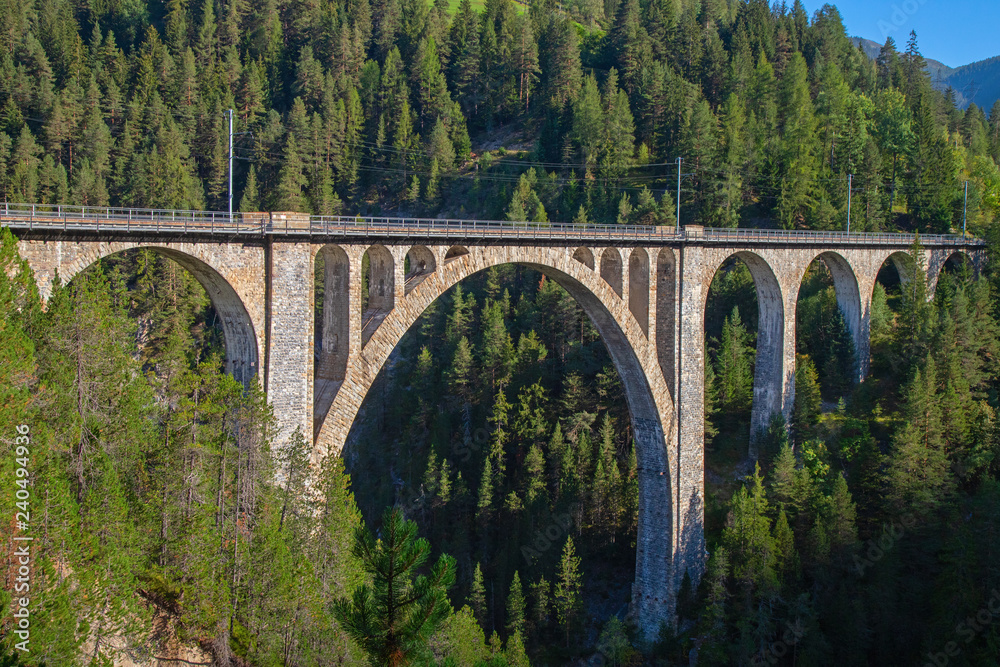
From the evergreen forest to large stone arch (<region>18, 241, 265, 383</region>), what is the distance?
2.25 ft

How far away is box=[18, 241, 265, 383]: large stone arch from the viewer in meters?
23.7

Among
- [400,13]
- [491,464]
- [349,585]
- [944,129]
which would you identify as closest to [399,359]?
[491,464]

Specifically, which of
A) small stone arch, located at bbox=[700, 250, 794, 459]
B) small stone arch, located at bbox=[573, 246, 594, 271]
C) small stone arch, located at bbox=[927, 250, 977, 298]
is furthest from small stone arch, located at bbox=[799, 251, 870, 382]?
small stone arch, located at bbox=[573, 246, 594, 271]

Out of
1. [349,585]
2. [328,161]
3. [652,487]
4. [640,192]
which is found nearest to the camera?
[349,585]

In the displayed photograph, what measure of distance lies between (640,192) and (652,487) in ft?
120

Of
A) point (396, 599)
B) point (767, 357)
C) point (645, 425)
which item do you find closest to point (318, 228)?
point (396, 599)

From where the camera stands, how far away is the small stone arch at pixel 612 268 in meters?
39.4

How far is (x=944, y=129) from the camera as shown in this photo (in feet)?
310

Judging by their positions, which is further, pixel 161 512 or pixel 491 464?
pixel 491 464

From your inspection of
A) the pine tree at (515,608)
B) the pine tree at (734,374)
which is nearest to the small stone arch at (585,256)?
the pine tree at (515,608)

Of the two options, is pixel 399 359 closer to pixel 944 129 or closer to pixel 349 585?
pixel 349 585

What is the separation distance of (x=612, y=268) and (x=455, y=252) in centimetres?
937

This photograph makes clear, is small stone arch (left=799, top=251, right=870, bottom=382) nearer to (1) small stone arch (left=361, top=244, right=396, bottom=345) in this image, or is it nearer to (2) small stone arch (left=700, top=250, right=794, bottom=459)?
(2) small stone arch (left=700, top=250, right=794, bottom=459)

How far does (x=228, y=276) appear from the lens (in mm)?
26281
